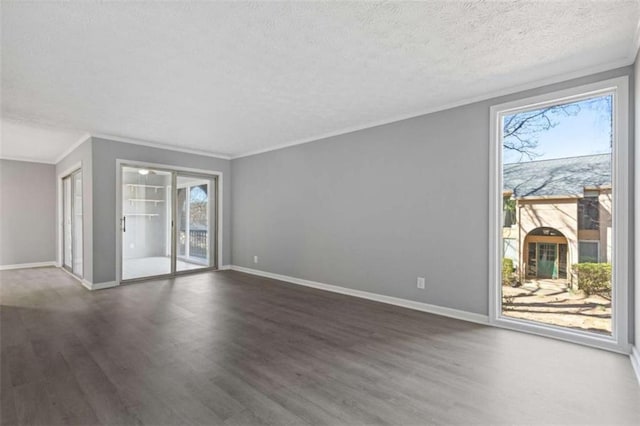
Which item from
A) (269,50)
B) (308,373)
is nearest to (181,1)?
(269,50)

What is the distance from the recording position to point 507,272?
3.47 m

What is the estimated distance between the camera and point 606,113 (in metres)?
2.91

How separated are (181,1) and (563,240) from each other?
3.97m

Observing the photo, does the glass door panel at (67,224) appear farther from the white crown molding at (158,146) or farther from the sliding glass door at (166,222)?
the white crown molding at (158,146)

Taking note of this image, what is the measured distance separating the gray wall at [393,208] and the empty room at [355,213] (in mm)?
29

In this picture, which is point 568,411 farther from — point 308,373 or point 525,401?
point 308,373

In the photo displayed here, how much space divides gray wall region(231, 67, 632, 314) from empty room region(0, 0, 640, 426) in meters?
0.03

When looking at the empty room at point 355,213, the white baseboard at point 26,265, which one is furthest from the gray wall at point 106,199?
the white baseboard at point 26,265

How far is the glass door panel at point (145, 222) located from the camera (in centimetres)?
558

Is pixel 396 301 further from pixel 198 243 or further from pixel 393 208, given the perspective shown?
pixel 198 243

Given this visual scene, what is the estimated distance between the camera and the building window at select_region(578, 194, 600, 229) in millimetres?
2975

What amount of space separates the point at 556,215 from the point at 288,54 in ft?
10.3

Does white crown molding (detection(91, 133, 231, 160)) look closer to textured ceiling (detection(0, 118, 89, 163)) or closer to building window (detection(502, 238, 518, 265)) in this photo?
textured ceiling (detection(0, 118, 89, 163))

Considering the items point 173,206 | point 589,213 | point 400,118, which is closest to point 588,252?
point 589,213
